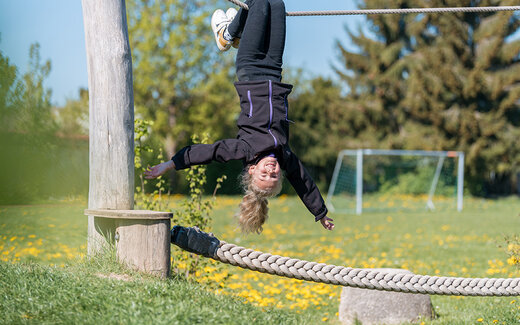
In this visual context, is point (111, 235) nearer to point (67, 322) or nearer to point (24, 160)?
point (67, 322)

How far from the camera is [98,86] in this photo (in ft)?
12.6

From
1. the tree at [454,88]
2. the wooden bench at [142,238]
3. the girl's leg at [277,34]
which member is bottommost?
the wooden bench at [142,238]

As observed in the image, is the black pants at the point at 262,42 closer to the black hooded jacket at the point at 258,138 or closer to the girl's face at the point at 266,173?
the black hooded jacket at the point at 258,138

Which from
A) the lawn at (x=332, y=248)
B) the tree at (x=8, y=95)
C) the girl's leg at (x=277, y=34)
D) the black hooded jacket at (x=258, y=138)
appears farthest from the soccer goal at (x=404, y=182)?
the black hooded jacket at (x=258, y=138)

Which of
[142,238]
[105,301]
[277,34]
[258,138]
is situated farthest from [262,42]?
[105,301]

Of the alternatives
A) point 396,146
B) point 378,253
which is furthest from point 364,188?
point 378,253

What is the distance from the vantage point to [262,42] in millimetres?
4316

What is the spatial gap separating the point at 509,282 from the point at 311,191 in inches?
61.5

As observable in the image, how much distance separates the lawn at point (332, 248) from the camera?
17.3 feet

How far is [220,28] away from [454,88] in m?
20.1

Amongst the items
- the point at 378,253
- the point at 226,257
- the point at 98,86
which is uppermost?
the point at 98,86

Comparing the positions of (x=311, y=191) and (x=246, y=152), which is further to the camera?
(x=311, y=191)

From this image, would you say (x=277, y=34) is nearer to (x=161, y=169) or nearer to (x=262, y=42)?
(x=262, y=42)

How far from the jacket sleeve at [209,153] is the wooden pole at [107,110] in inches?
14.4
